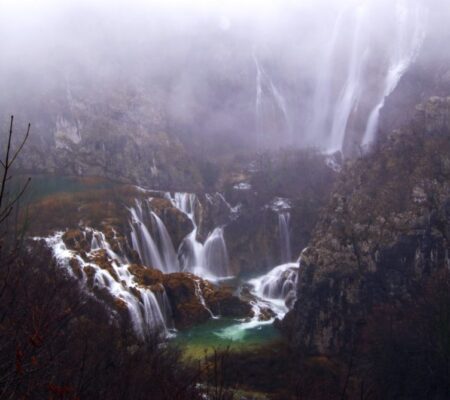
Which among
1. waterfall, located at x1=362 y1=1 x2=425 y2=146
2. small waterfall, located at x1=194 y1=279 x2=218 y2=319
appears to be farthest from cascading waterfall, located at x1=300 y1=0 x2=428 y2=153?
small waterfall, located at x1=194 y1=279 x2=218 y2=319

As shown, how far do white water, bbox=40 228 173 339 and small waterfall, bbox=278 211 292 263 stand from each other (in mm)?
18055

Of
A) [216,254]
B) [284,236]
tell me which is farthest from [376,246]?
[216,254]

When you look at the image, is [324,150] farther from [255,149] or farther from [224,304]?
[224,304]

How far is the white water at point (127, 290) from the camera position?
2844cm

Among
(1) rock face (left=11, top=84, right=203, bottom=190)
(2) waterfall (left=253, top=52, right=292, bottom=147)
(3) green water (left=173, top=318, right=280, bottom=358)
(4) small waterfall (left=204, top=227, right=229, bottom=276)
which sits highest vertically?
(2) waterfall (left=253, top=52, right=292, bottom=147)

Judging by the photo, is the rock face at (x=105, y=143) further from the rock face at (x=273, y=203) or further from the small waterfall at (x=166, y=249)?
the small waterfall at (x=166, y=249)

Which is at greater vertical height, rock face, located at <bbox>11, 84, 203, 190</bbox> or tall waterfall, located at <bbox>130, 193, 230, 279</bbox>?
rock face, located at <bbox>11, 84, 203, 190</bbox>

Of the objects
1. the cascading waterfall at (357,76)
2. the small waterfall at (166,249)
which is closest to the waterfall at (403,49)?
the cascading waterfall at (357,76)

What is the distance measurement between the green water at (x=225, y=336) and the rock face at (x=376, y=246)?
1.62 metres

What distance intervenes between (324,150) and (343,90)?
10445mm

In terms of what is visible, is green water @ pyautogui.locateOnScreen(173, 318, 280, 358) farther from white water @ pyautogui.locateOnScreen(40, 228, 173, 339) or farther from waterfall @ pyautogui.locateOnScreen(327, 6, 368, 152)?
waterfall @ pyautogui.locateOnScreen(327, 6, 368, 152)

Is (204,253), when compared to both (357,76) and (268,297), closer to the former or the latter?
(268,297)

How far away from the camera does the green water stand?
91.4ft

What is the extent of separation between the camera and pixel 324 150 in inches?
2643
